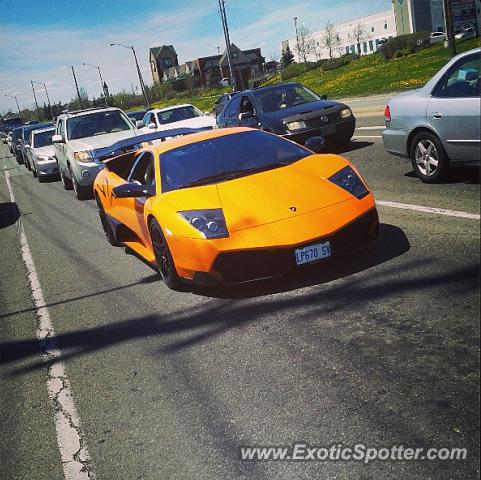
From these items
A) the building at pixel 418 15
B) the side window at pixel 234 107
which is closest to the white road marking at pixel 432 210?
the side window at pixel 234 107

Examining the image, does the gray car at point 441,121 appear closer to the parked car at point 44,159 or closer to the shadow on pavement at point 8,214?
the shadow on pavement at point 8,214

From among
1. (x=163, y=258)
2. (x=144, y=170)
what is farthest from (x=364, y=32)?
(x=163, y=258)

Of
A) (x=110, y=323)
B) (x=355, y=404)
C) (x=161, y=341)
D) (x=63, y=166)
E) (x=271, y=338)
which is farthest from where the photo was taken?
(x=63, y=166)

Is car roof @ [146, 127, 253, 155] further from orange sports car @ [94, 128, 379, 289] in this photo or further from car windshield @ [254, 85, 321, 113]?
car windshield @ [254, 85, 321, 113]

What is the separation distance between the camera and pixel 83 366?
13.6ft

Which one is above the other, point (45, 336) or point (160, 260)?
point (160, 260)

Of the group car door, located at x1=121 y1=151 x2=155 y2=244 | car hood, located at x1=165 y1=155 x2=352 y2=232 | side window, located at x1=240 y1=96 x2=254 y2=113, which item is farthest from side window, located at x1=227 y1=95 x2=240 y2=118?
car hood, located at x1=165 y1=155 x2=352 y2=232

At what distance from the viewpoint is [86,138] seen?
13156 millimetres

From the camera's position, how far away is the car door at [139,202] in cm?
579

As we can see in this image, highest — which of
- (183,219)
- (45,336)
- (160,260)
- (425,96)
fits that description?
(425,96)

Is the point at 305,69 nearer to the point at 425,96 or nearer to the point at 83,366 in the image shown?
the point at 425,96

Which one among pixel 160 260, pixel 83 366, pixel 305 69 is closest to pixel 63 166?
pixel 160 260

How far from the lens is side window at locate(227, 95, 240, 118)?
14039 millimetres

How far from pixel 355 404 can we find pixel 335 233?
187 centimetres
